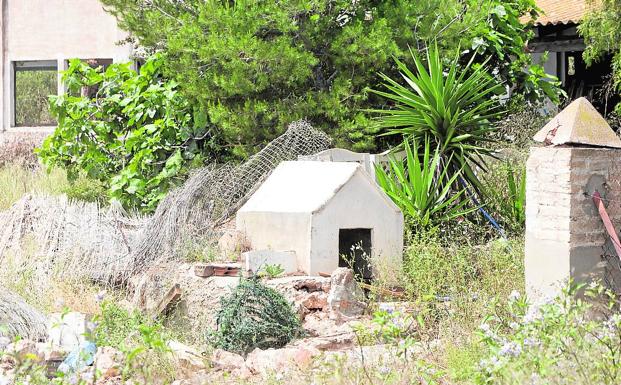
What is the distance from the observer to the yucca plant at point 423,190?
10.6 metres

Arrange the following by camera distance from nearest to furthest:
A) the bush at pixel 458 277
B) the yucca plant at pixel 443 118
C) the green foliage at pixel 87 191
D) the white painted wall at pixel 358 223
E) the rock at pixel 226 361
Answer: the rock at pixel 226 361, the bush at pixel 458 277, the white painted wall at pixel 358 223, the yucca plant at pixel 443 118, the green foliage at pixel 87 191

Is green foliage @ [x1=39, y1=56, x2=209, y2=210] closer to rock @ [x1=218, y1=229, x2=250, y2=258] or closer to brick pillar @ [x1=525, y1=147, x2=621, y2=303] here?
rock @ [x1=218, y1=229, x2=250, y2=258]

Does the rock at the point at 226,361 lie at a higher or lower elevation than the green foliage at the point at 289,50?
lower

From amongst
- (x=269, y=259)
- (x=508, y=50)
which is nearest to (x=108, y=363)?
(x=269, y=259)

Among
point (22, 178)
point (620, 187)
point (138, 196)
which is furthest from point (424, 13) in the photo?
point (22, 178)

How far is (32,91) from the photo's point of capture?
24141 millimetres

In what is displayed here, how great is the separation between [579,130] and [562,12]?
39.6ft

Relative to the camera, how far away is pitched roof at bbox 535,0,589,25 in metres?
18.8

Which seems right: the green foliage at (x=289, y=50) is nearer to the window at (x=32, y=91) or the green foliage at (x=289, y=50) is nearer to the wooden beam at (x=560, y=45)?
the wooden beam at (x=560, y=45)

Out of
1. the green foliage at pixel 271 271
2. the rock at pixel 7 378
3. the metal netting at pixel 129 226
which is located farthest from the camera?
the metal netting at pixel 129 226

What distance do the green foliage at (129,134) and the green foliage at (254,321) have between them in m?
4.80

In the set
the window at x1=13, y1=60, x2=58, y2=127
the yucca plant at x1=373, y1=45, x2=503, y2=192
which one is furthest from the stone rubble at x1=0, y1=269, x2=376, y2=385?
the window at x1=13, y1=60, x2=58, y2=127

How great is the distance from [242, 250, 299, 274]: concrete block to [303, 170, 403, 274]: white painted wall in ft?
0.47

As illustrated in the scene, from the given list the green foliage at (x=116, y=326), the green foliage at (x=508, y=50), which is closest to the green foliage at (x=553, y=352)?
the green foliage at (x=116, y=326)
